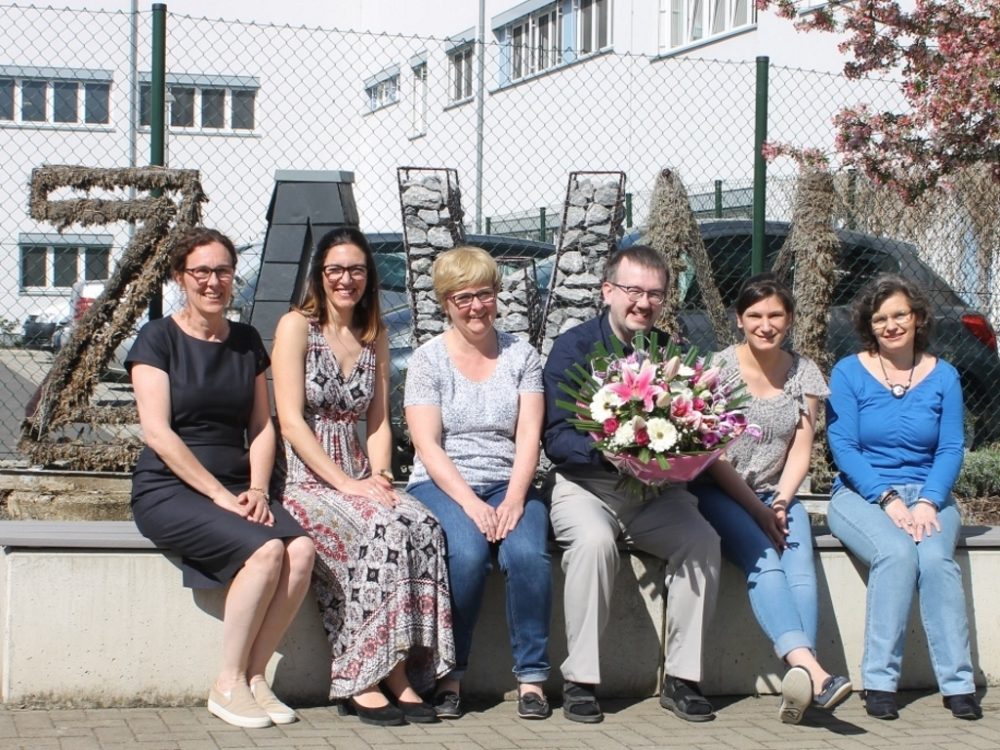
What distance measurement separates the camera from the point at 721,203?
34.7 feet

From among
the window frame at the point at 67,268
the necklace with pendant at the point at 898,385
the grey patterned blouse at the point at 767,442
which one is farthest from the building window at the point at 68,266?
the necklace with pendant at the point at 898,385

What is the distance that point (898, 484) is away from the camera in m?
5.39

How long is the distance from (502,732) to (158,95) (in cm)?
377

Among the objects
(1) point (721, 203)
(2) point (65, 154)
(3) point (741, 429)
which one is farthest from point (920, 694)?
(2) point (65, 154)

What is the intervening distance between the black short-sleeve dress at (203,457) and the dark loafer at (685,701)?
4.79ft

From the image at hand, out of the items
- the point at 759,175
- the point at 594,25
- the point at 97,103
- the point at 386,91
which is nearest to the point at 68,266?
the point at 759,175

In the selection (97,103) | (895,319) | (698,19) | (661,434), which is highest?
(698,19)

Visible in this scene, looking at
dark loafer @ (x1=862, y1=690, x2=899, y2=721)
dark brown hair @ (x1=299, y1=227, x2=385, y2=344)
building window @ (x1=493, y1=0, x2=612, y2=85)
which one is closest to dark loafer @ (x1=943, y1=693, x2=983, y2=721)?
dark loafer @ (x1=862, y1=690, x2=899, y2=721)

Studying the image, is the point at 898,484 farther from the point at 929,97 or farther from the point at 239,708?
the point at 929,97

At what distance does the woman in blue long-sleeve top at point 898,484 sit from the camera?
5.04 metres

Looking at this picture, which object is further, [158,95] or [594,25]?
[594,25]

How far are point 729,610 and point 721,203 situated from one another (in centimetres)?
580

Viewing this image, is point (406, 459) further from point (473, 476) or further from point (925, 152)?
point (925, 152)

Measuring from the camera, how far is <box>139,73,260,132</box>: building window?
8391 millimetres
